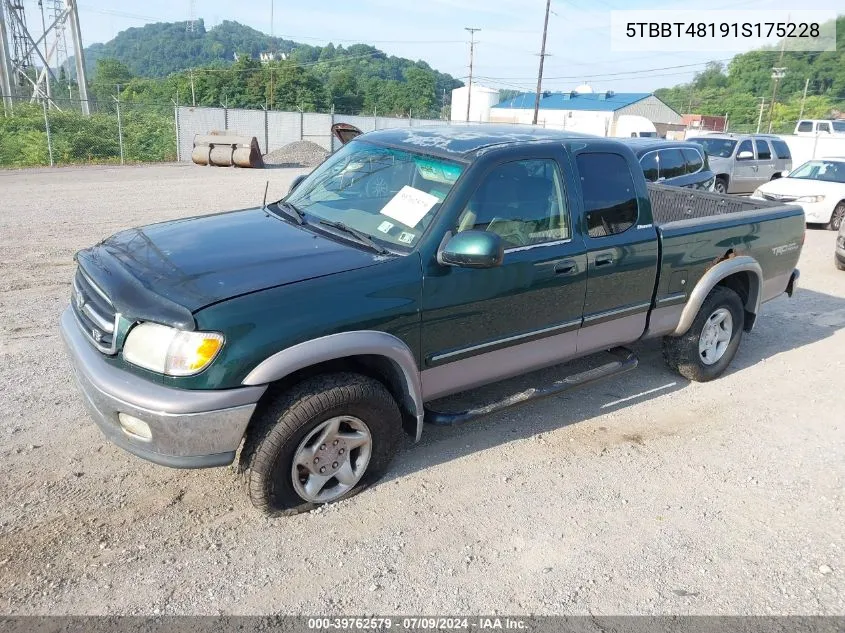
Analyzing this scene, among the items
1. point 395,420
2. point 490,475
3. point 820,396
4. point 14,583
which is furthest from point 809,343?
point 14,583

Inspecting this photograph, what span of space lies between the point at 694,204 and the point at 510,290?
3210mm

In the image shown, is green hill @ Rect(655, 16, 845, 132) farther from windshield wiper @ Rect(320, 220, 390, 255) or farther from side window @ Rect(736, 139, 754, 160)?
windshield wiper @ Rect(320, 220, 390, 255)

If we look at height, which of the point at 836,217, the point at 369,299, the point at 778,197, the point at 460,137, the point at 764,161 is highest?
the point at 460,137

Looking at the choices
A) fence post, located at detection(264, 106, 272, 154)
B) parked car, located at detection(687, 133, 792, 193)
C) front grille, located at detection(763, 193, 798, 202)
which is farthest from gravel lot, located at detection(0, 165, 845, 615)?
fence post, located at detection(264, 106, 272, 154)

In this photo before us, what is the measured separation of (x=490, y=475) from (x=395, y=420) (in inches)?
30.7

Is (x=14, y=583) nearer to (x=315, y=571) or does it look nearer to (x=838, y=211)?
(x=315, y=571)

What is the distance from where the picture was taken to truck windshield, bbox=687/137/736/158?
647 inches

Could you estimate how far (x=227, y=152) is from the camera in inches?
886

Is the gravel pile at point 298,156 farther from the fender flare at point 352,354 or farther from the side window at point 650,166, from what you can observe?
the fender flare at point 352,354

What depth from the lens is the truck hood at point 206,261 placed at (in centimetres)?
304

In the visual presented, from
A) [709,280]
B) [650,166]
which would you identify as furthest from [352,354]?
[650,166]

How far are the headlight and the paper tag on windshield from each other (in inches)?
52.3

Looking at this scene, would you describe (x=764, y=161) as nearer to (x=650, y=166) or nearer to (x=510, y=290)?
(x=650, y=166)

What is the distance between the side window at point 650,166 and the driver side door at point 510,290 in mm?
7694
